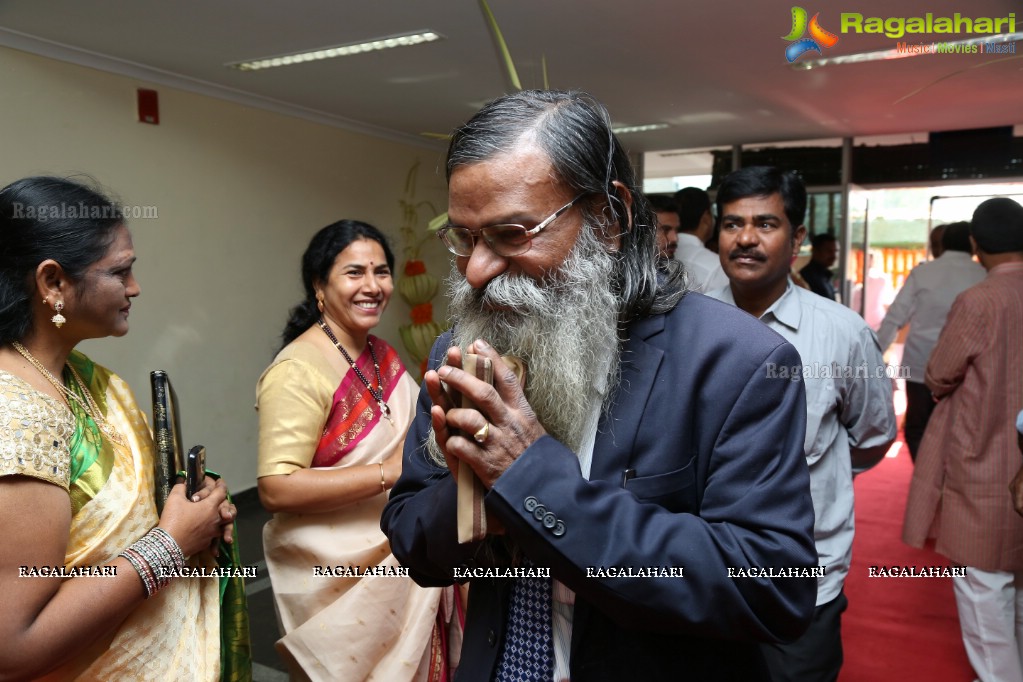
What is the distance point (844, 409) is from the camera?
86.8 inches

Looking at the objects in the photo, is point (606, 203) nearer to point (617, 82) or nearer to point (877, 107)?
point (617, 82)

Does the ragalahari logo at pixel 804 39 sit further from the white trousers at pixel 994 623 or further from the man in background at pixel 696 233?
the white trousers at pixel 994 623

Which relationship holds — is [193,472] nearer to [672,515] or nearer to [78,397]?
[78,397]

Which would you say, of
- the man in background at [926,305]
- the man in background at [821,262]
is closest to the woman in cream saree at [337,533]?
the man in background at [926,305]

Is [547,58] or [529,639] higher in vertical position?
[547,58]

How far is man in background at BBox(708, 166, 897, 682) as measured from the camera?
6.73 feet

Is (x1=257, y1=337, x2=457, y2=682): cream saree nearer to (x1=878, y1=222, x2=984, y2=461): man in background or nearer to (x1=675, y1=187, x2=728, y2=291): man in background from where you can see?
(x1=675, y1=187, x2=728, y2=291): man in background

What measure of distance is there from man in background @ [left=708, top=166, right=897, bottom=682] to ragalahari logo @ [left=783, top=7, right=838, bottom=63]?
205 cm

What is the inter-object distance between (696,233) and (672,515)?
397 cm

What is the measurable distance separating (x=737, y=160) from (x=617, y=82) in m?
3.63

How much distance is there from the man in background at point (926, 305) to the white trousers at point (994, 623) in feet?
8.59

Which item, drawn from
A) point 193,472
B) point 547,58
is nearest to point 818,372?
point 193,472

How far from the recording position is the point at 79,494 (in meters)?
1.46

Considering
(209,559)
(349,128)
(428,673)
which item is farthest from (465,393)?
(349,128)
